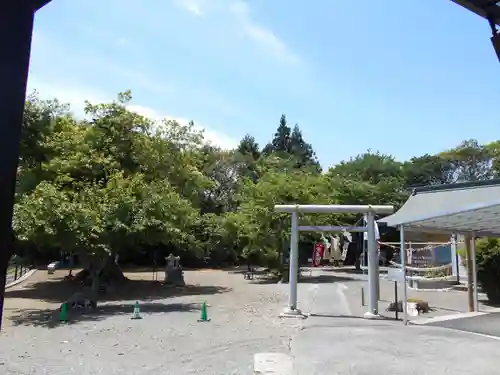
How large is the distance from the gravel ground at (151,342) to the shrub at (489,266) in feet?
20.9

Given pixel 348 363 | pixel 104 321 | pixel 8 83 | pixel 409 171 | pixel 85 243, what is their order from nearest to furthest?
pixel 8 83
pixel 348 363
pixel 104 321
pixel 85 243
pixel 409 171

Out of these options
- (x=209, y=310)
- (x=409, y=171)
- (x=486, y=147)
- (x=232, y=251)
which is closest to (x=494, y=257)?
(x=209, y=310)

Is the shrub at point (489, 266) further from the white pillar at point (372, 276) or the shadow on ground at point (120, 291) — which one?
the shadow on ground at point (120, 291)

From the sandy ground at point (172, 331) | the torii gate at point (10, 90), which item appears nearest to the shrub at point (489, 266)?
the sandy ground at point (172, 331)

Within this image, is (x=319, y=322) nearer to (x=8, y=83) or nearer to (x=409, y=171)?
(x=8, y=83)

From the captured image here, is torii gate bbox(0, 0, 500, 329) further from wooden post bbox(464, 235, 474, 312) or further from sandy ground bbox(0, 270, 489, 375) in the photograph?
wooden post bbox(464, 235, 474, 312)

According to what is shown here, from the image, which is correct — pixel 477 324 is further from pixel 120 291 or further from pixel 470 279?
pixel 120 291

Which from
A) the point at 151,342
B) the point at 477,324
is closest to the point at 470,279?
the point at 477,324

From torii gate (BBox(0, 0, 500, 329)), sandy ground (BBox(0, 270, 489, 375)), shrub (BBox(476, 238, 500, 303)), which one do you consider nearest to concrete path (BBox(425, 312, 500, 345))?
sandy ground (BBox(0, 270, 489, 375))

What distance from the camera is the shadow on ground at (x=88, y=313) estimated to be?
12.3 meters

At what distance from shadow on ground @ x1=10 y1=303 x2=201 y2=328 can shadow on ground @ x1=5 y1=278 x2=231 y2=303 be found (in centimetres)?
214

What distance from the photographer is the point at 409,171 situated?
152ft

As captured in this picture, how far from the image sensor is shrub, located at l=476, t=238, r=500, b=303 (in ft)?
46.3

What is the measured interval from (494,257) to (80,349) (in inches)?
464
